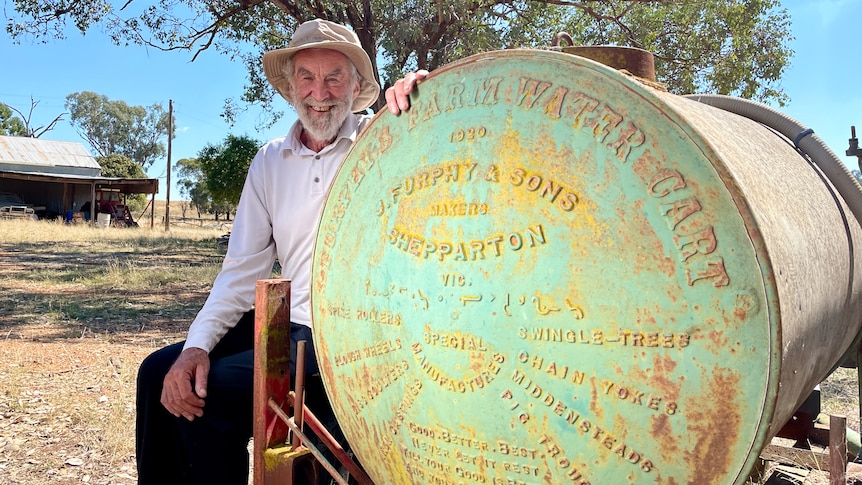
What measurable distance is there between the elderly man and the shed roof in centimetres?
3455

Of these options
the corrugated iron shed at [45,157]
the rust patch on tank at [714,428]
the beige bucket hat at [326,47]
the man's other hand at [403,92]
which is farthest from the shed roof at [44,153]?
the rust patch on tank at [714,428]

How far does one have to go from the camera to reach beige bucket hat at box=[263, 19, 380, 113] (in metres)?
2.80

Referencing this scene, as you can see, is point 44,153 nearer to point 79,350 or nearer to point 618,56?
point 79,350

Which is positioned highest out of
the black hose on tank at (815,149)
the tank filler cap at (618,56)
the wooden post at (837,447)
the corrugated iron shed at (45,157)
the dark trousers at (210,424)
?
the corrugated iron shed at (45,157)

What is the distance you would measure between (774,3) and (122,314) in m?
12.0

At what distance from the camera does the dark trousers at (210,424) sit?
2.49 metres

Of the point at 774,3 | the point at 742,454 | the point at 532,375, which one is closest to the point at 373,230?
the point at 532,375

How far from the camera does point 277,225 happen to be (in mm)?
2787

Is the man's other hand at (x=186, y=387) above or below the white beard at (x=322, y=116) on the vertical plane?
below

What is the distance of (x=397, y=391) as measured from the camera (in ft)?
5.32

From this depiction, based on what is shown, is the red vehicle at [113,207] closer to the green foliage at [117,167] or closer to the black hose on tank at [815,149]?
the green foliage at [117,167]

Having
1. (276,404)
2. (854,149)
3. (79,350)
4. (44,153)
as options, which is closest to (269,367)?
(276,404)

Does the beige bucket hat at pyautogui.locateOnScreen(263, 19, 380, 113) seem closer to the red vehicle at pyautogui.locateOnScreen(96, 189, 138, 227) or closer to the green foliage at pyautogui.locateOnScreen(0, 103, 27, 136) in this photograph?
the red vehicle at pyautogui.locateOnScreen(96, 189, 138, 227)

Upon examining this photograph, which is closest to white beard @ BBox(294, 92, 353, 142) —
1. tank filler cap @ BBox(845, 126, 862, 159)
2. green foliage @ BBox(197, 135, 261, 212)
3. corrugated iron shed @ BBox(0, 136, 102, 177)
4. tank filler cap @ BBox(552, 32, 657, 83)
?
tank filler cap @ BBox(552, 32, 657, 83)
